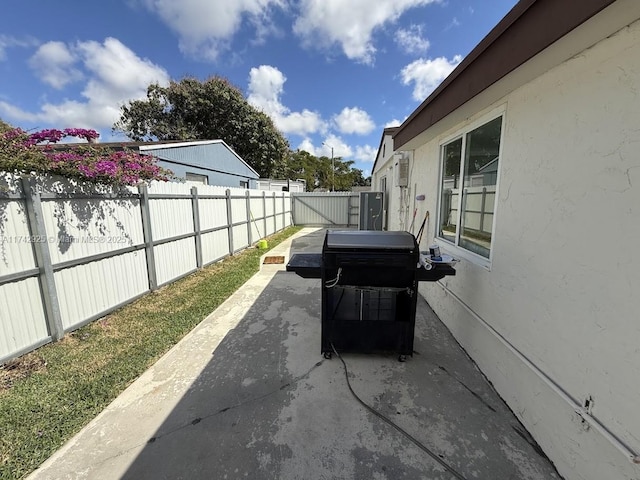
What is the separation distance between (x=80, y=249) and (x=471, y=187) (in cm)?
495

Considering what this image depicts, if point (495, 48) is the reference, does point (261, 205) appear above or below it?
below

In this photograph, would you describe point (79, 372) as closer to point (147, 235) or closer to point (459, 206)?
point (147, 235)

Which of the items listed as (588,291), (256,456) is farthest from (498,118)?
(256,456)

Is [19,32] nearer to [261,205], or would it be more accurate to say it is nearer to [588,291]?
[261,205]

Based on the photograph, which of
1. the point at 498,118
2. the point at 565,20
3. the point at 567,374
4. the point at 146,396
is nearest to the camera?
the point at 565,20

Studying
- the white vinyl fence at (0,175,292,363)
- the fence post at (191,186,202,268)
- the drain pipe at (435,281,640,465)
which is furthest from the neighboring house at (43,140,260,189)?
the drain pipe at (435,281,640,465)

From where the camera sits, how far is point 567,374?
1639 mm

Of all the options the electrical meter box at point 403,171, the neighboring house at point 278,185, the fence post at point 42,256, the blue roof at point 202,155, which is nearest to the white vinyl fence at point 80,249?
the fence post at point 42,256

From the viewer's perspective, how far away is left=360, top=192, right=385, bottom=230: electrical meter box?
447 inches

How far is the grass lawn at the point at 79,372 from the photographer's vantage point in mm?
1883

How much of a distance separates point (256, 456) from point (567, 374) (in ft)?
6.67

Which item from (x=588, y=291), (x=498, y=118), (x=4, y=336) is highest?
(x=498, y=118)

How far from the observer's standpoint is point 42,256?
117 inches

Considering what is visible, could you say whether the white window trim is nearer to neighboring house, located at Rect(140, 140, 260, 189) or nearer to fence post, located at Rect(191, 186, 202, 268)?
fence post, located at Rect(191, 186, 202, 268)
